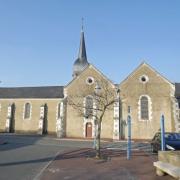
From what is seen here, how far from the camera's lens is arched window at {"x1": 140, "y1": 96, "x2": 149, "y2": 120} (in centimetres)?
3225

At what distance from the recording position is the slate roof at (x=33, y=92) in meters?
42.9

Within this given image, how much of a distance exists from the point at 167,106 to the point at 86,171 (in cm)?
2265

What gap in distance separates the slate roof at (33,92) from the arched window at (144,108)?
Result: 1423 centimetres

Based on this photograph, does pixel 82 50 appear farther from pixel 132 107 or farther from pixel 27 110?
pixel 132 107

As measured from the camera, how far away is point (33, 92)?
44469 millimetres

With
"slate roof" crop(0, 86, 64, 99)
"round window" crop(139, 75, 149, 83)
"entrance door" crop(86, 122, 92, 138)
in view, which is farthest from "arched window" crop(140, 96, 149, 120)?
"slate roof" crop(0, 86, 64, 99)

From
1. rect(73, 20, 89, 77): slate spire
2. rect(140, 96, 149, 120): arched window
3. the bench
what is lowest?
the bench

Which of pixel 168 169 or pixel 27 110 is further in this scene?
pixel 27 110

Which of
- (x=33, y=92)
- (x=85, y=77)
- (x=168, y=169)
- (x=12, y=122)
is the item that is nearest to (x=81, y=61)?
(x=33, y=92)

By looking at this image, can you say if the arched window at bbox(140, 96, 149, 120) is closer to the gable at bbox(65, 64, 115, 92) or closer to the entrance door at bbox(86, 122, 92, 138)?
the gable at bbox(65, 64, 115, 92)

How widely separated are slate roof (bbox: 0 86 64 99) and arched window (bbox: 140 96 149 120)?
46.7 ft

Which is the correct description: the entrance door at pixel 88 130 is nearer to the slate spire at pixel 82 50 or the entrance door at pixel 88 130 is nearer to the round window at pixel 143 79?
the round window at pixel 143 79

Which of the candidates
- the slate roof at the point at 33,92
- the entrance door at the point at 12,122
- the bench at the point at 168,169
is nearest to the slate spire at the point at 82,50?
the slate roof at the point at 33,92

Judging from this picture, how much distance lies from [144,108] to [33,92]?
20.0 meters
